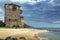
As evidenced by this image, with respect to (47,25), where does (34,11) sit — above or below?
above

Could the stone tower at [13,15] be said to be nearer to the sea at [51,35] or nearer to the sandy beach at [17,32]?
the sandy beach at [17,32]

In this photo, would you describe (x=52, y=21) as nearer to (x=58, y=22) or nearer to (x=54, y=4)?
(x=58, y=22)

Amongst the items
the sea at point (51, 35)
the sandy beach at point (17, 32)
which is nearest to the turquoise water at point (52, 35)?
the sea at point (51, 35)

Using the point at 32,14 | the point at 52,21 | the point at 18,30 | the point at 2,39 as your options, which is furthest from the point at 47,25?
the point at 2,39

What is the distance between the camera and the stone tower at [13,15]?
3.05 m

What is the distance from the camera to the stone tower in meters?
3.05

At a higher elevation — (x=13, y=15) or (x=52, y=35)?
(x=13, y=15)

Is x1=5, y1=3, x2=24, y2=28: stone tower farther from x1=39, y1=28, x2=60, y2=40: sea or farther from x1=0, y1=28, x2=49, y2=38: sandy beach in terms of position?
x1=39, y1=28, x2=60, y2=40: sea

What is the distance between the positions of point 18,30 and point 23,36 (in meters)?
0.15

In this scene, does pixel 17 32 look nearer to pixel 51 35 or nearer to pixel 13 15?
pixel 13 15

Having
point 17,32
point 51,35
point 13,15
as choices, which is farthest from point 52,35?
point 13,15

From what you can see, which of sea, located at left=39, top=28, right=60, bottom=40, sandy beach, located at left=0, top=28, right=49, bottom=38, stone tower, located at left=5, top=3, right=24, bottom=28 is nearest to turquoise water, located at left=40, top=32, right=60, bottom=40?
sea, located at left=39, top=28, right=60, bottom=40

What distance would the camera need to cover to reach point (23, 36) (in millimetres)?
3039

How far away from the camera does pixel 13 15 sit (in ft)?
10.0
